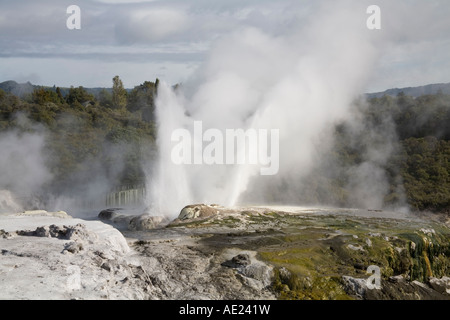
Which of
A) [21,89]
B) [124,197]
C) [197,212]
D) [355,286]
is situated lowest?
[124,197]

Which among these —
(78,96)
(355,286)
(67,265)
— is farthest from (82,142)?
(355,286)

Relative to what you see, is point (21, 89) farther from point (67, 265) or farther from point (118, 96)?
point (67, 265)

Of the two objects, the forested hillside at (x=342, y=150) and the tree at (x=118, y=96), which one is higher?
the tree at (x=118, y=96)

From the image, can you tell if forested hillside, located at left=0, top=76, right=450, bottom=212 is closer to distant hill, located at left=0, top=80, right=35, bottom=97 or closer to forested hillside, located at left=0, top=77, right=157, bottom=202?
forested hillside, located at left=0, top=77, right=157, bottom=202

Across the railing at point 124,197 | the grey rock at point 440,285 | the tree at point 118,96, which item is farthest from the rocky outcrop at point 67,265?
the tree at point 118,96

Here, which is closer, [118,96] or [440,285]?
[440,285]

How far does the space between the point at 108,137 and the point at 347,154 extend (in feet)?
65.1

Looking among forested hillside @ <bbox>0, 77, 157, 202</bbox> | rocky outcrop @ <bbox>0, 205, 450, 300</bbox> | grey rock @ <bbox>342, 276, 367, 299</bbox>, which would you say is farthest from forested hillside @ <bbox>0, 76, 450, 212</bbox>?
grey rock @ <bbox>342, 276, 367, 299</bbox>

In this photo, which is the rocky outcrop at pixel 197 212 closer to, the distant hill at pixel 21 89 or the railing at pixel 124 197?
the railing at pixel 124 197

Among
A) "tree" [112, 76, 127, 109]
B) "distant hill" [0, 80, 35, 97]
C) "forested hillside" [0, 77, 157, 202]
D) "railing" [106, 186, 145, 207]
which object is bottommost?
"railing" [106, 186, 145, 207]

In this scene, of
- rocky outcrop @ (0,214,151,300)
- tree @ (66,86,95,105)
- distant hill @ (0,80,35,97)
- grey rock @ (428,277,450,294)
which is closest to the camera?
rocky outcrop @ (0,214,151,300)

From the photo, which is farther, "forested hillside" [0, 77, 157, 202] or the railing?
"forested hillside" [0, 77, 157, 202]

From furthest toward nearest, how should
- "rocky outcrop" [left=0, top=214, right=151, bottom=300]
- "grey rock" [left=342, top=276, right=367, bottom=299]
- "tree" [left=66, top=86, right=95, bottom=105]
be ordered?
"tree" [left=66, top=86, right=95, bottom=105] < "grey rock" [left=342, top=276, right=367, bottom=299] < "rocky outcrop" [left=0, top=214, right=151, bottom=300]
